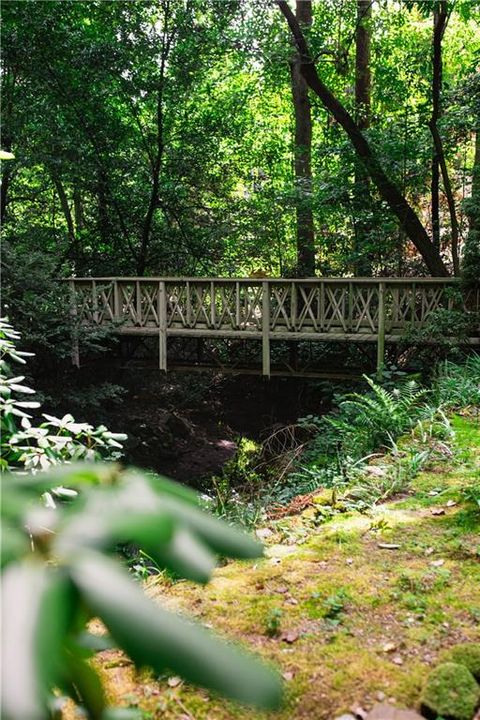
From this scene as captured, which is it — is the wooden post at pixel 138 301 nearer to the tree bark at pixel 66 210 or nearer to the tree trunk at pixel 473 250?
the tree bark at pixel 66 210

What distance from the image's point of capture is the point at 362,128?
11.2m

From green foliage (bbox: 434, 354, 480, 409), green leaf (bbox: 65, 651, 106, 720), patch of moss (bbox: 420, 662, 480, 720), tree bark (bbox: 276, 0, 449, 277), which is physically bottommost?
patch of moss (bbox: 420, 662, 480, 720)

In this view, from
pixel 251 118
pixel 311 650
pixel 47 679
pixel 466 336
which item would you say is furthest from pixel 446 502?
pixel 251 118

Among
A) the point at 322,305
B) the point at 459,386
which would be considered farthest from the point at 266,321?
the point at 459,386

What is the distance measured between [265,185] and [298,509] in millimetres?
10342

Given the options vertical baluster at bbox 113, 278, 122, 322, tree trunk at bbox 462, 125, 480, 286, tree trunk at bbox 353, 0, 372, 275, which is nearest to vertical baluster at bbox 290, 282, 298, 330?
tree trunk at bbox 462, 125, 480, 286

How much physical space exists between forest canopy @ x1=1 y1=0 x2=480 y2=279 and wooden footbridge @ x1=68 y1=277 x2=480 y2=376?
1207 millimetres

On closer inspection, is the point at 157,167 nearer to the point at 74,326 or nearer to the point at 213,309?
the point at 213,309

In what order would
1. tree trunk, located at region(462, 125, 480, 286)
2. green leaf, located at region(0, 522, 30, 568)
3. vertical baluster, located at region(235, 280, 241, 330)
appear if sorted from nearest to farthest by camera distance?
green leaf, located at region(0, 522, 30, 568) < tree trunk, located at region(462, 125, 480, 286) < vertical baluster, located at region(235, 280, 241, 330)

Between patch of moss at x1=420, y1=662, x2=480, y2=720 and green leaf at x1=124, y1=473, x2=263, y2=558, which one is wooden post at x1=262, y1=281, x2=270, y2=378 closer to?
patch of moss at x1=420, y1=662, x2=480, y2=720

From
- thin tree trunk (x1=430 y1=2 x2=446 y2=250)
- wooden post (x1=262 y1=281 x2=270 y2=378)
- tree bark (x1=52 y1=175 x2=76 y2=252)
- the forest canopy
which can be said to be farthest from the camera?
tree bark (x1=52 y1=175 x2=76 y2=252)

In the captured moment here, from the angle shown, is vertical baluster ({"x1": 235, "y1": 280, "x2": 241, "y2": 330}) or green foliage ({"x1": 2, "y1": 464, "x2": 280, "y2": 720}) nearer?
green foliage ({"x1": 2, "y1": 464, "x2": 280, "y2": 720})

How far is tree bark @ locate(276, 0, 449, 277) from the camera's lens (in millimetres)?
9617

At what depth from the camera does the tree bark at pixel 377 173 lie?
9.62 metres
